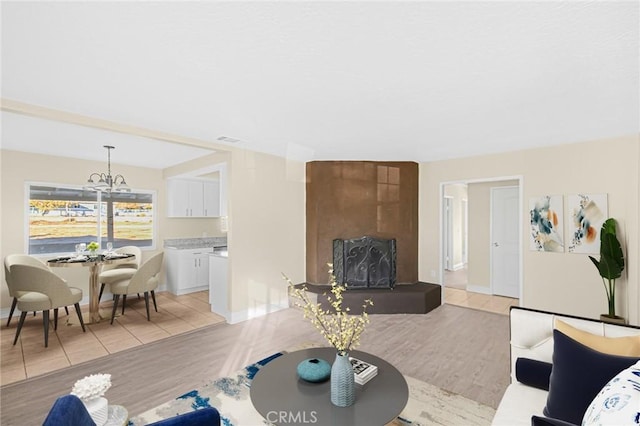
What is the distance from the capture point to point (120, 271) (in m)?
4.93

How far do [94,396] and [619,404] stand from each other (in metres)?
2.36

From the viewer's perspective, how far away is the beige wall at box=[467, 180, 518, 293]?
232 inches

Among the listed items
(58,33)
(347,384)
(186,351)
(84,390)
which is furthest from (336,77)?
(186,351)

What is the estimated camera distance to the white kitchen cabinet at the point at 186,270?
568 cm

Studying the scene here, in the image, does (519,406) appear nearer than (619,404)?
No

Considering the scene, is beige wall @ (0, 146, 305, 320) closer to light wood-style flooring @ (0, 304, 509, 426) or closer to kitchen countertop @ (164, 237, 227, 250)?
light wood-style flooring @ (0, 304, 509, 426)

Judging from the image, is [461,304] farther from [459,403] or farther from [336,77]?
[336,77]

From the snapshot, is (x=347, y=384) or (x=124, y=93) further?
(x=124, y=93)

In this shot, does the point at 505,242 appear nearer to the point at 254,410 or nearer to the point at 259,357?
the point at 259,357

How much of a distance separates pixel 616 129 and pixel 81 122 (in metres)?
5.68

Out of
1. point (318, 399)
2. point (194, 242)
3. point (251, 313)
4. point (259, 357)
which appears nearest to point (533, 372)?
point (318, 399)

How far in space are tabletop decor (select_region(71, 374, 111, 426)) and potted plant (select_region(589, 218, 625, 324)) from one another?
4.72m

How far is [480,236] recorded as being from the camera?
5996 mm

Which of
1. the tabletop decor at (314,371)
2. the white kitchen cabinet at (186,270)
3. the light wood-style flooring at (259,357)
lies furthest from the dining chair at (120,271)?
the tabletop decor at (314,371)
